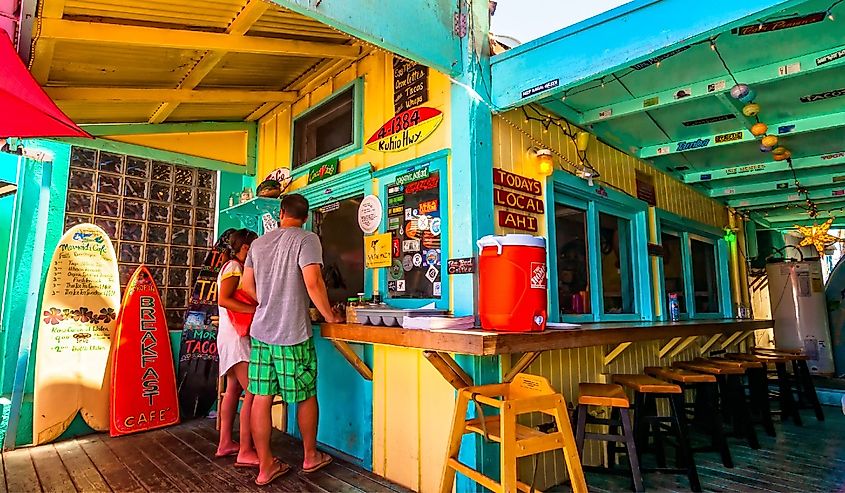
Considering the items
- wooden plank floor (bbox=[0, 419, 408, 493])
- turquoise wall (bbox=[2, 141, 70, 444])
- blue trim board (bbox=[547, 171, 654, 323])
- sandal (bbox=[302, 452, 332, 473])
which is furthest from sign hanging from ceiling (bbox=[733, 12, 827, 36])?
turquoise wall (bbox=[2, 141, 70, 444])

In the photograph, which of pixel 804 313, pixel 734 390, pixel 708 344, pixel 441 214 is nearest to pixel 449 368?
pixel 441 214

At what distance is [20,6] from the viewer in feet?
7.23

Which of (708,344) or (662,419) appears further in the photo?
(708,344)

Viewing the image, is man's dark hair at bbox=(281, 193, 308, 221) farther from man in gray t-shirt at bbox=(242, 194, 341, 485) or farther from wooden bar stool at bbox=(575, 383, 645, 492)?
wooden bar stool at bbox=(575, 383, 645, 492)

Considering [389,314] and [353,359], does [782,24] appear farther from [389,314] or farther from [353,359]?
[353,359]

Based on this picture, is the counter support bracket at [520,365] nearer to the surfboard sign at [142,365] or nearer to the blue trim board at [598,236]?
the blue trim board at [598,236]

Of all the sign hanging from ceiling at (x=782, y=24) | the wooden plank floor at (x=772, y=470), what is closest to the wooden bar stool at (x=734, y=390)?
the wooden plank floor at (x=772, y=470)

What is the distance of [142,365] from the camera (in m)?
3.88

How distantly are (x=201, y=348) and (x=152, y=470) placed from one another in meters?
1.45

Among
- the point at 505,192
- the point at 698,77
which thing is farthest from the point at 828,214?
the point at 505,192

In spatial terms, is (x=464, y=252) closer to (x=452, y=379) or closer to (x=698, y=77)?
(x=452, y=379)

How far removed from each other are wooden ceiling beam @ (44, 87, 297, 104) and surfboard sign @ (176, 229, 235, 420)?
111cm

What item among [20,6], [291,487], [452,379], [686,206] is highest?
[20,6]

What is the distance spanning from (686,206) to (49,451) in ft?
19.0
